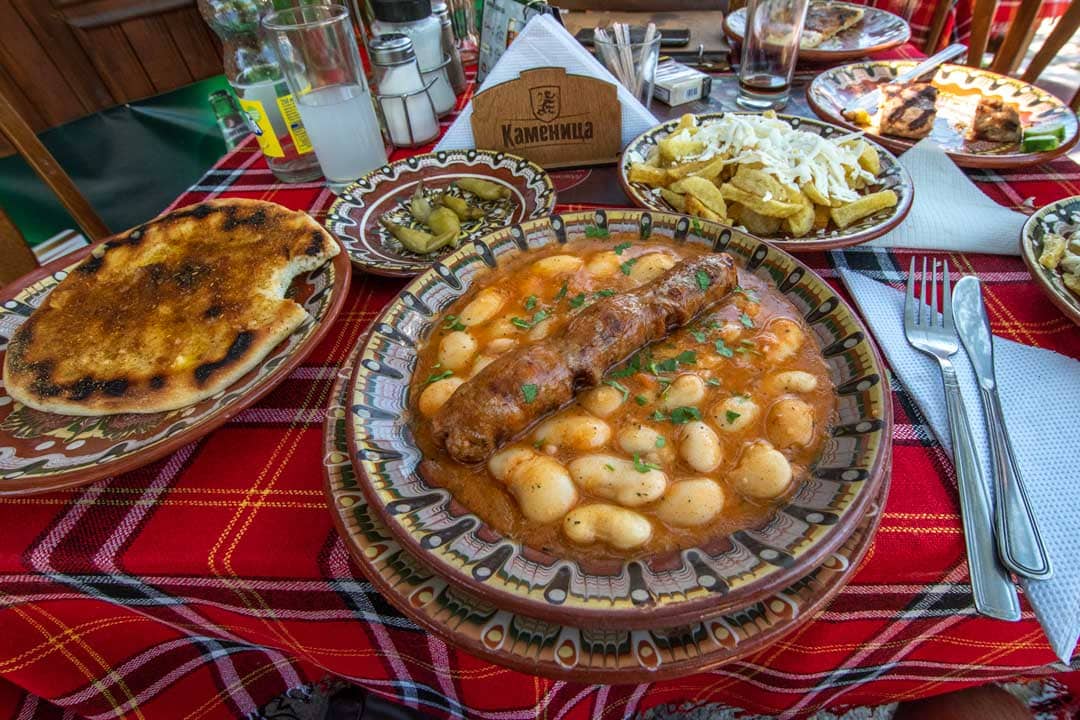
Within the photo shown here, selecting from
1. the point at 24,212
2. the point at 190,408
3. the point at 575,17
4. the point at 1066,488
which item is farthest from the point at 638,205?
the point at 24,212

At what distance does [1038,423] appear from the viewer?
110cm

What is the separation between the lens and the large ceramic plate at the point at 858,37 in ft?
9.05

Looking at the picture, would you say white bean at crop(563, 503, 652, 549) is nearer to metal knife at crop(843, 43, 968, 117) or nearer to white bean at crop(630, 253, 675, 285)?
white bean at crop(630, 253, 675, 285)

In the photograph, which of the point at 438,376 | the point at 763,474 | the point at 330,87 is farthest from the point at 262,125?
the point at 763,474

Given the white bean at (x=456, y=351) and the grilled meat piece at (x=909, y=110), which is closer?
the white bean at (x=456, y=351)

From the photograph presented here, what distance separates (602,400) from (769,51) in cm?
206

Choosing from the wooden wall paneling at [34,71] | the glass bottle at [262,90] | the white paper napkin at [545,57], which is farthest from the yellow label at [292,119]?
the wooden wall paneling at [34,71]

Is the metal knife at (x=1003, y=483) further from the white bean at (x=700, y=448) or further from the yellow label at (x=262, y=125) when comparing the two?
the yellow label at (x=262, y=125)

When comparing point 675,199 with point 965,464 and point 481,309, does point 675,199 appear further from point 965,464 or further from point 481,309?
point 965,464

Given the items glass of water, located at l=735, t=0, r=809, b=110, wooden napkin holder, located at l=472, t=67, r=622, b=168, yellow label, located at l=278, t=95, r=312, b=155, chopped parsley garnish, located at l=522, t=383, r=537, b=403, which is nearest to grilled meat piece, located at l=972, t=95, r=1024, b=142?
glass of water, located at l=735, t=0, r=809, b=110

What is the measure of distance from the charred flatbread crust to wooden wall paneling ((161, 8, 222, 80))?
518 centimetres

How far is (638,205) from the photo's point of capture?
175 cm

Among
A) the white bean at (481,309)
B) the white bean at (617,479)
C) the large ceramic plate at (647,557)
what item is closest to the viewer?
the large ceramic plate at (647,557)

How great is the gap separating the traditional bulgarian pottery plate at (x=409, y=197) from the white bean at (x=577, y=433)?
0.69 meters
